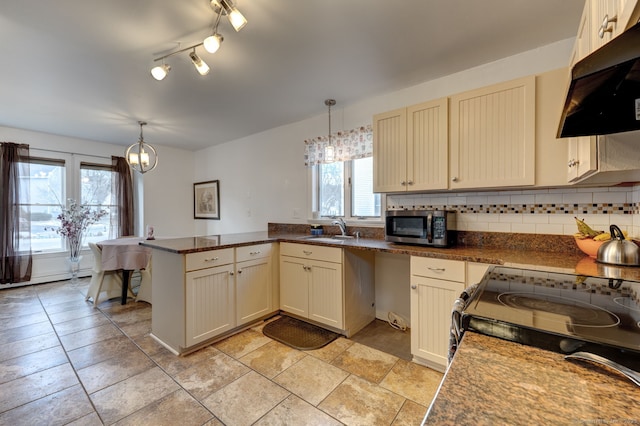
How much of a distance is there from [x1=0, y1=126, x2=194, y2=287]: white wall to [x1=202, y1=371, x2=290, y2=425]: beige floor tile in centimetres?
410

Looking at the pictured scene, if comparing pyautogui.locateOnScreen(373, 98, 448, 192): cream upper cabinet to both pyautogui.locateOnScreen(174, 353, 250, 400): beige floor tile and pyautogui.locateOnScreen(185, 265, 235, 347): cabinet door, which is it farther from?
pyautogui.locateOnScreen(174, 353, 250, 400): beige floor tile

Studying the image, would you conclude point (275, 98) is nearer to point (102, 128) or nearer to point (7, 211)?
point (102, 128)

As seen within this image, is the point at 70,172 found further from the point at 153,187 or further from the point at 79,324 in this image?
the point at 79,324

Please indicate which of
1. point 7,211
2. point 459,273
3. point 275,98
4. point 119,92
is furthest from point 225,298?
point 7,211

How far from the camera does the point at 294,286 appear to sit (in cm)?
280

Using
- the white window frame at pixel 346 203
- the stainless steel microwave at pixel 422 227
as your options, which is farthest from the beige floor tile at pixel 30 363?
the stainless steel microwave at pixel 422 227

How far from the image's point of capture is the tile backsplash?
1.78m

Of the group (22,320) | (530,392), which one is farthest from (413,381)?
(22,320)

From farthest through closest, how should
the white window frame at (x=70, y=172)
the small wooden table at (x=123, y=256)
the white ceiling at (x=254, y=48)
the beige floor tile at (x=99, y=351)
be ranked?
1. the white window frame at (x=70, y=172)
2. the small wooden table at (x=123, y=256)
3. the beige floor tile at (x=99, y=351)
4. the white ceiling at (x=254, y=48)

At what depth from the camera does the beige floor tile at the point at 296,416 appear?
1515 mm

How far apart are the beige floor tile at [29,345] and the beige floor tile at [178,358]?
0.99m

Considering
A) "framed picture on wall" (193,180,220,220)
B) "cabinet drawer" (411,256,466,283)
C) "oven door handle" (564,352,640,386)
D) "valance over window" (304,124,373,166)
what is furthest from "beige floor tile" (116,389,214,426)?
"framed picture on wall" (193,180,220,220)

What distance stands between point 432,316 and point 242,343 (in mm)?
1577

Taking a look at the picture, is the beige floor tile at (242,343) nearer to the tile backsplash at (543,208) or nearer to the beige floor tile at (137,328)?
the beige floor tile at (137,328)
